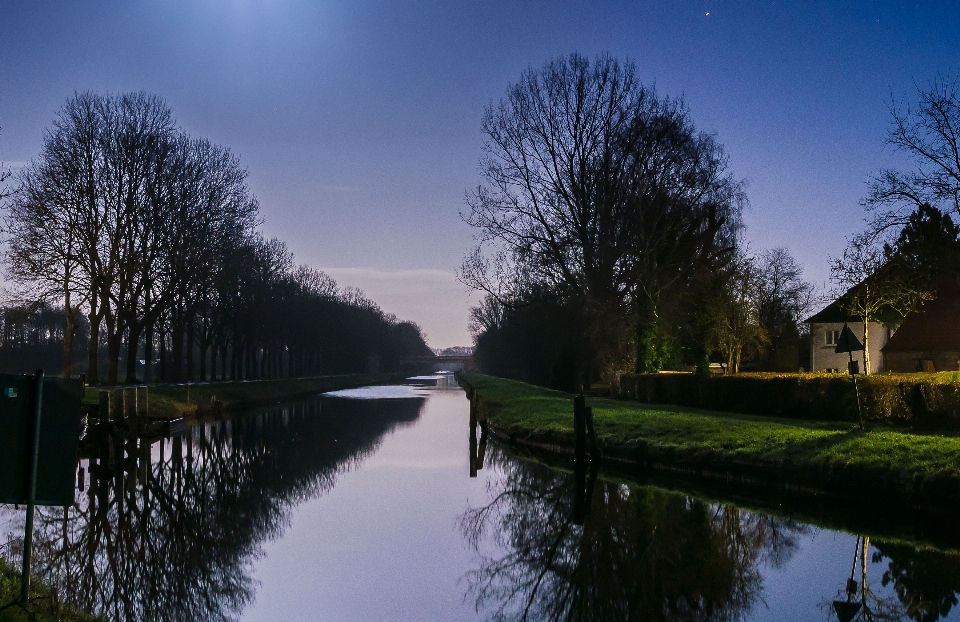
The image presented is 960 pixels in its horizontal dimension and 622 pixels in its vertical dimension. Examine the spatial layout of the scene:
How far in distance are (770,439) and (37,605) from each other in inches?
573

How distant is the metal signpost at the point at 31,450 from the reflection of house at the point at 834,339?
46.0 meters

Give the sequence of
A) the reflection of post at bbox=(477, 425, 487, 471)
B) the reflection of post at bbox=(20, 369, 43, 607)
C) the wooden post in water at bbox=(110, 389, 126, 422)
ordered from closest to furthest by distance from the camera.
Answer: the reflection of post at bbox=(20, 369, 43, 607), the reflection of post at bbox=(477, 425, 487, 471), the wooden post in water at bbox=(110, 389, 126, 422)

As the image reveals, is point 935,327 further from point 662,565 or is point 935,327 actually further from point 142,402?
point 662,565

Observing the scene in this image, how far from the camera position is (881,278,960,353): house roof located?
1663 inches

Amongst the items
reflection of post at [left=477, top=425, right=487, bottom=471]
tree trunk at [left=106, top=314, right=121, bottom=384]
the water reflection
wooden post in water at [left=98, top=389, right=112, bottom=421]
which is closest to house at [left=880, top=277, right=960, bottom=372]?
reflection of post at [left=477, top=425, right=487, bottom=471]

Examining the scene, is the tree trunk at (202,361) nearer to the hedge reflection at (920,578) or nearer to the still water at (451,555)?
the still water at (451,555)

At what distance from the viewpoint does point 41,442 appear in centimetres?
667

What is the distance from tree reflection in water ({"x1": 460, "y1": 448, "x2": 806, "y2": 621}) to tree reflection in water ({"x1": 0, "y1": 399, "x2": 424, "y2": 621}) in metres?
2.96

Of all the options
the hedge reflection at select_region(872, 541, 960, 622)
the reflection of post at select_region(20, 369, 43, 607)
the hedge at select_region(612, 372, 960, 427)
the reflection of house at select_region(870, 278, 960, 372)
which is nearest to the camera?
the reflection of post at select_region(20, 369, 43, 607)

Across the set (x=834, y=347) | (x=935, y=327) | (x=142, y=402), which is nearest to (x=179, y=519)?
(x=142, y=402)

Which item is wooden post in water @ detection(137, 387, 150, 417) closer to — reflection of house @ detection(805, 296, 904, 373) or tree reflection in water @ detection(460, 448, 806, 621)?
tree reflection in water @ detection(460, 448, 806, 621)

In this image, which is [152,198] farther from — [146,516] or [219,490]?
[146,516]

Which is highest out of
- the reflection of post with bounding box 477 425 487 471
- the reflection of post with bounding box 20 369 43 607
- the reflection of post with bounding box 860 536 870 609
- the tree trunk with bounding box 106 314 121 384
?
the tree trunk with bounding box 106 314 121 384

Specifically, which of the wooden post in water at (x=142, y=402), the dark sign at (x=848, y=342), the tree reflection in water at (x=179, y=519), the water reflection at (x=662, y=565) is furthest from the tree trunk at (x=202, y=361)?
the water reflection at (x=662, y=565)
